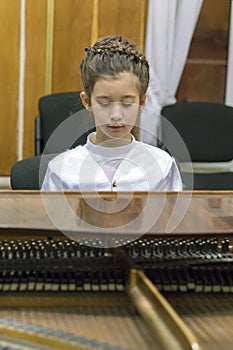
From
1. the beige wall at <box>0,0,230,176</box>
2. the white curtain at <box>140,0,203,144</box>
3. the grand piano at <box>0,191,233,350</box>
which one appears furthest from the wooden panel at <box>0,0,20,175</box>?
the grand piano at <box>0,191,233,350</box>

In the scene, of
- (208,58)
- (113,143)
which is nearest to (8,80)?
(208,58)

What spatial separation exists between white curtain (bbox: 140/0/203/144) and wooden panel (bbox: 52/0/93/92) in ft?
1.44

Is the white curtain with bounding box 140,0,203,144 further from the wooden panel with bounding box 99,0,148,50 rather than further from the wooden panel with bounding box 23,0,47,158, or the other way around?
the wooden panel with bounding box 23,0,47,158

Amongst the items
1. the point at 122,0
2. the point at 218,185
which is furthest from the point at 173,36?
the point at 218,185

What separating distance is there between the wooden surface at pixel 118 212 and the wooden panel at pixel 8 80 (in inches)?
105

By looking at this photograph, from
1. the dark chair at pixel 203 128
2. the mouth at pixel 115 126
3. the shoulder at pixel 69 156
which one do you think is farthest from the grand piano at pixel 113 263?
the dark chair at pixel 203 128

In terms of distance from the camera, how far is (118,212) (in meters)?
1.64

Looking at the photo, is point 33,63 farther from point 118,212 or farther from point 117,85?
point 118,212

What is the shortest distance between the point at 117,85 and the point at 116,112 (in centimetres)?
9

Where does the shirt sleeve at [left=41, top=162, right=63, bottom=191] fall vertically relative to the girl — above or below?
below

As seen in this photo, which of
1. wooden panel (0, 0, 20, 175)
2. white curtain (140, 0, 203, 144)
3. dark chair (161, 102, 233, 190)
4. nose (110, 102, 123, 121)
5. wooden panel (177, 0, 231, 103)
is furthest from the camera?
wooden panel (177, 0, 231, 103)

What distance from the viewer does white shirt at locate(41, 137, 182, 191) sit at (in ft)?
6.57

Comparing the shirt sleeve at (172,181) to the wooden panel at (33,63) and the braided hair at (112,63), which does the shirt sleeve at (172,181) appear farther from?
the wooden panel at (33,63)

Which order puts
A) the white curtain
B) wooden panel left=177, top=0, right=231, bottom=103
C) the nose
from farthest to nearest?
1. wooden panel left=177, top=0, right=231, bottom=103
2. the white curtain
3. the nose
